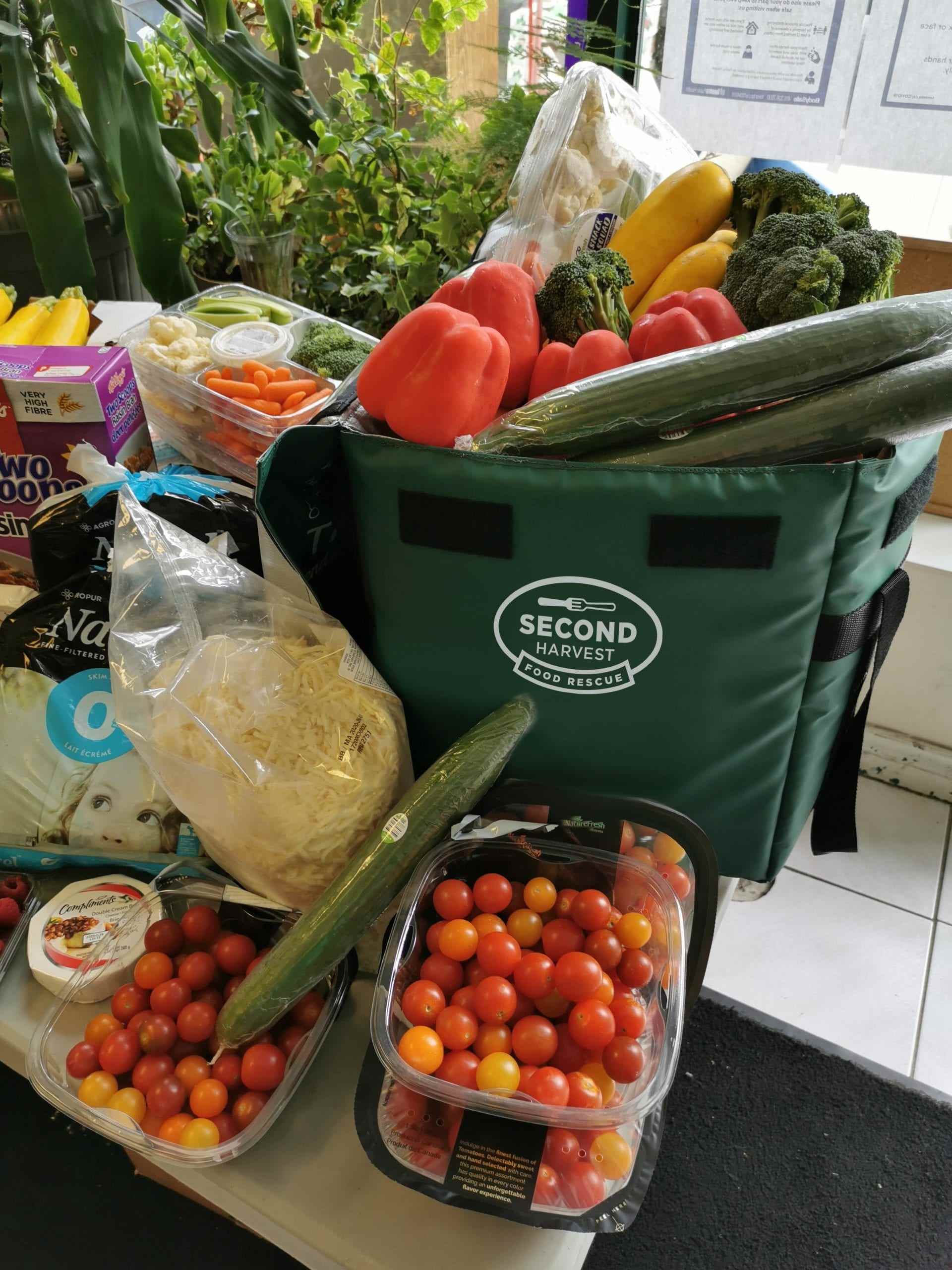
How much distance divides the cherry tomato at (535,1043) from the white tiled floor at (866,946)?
37.0 inches

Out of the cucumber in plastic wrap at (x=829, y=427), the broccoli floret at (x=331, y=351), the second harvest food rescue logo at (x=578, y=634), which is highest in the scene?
the cucumber in plastic wrap at (x=829, y=427)

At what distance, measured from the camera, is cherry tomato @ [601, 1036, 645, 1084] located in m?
0.60

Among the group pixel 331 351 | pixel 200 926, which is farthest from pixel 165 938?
pixel 331 351

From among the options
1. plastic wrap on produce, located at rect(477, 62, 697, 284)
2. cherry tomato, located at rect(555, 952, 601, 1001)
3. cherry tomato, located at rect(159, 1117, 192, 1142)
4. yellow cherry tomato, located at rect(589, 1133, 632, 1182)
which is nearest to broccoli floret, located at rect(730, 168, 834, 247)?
plastic wrap on produce, located at rect(477, 62, 697, 284)

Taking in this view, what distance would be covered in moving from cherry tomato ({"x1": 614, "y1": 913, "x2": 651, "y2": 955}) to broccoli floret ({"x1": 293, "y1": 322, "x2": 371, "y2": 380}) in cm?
67

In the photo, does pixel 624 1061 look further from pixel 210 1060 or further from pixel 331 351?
pixel 331 351

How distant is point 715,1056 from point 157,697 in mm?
1047

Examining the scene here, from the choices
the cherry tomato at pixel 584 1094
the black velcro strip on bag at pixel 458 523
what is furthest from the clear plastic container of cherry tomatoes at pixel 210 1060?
the black velcro strip on bag at pixel 458 523

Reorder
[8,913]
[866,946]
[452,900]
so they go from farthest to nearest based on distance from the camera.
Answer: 1. [866,946]
2. [8,913]
3. [452,900]

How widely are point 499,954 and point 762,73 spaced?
1.38 m

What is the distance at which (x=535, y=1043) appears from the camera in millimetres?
611

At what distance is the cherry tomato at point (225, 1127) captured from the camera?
2.08 feet

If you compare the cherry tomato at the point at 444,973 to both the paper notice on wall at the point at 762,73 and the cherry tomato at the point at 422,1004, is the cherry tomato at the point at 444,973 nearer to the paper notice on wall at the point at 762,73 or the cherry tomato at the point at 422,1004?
the cherry tomato at the point at 422,1004

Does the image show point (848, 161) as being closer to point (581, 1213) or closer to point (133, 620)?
point (133, 620)
